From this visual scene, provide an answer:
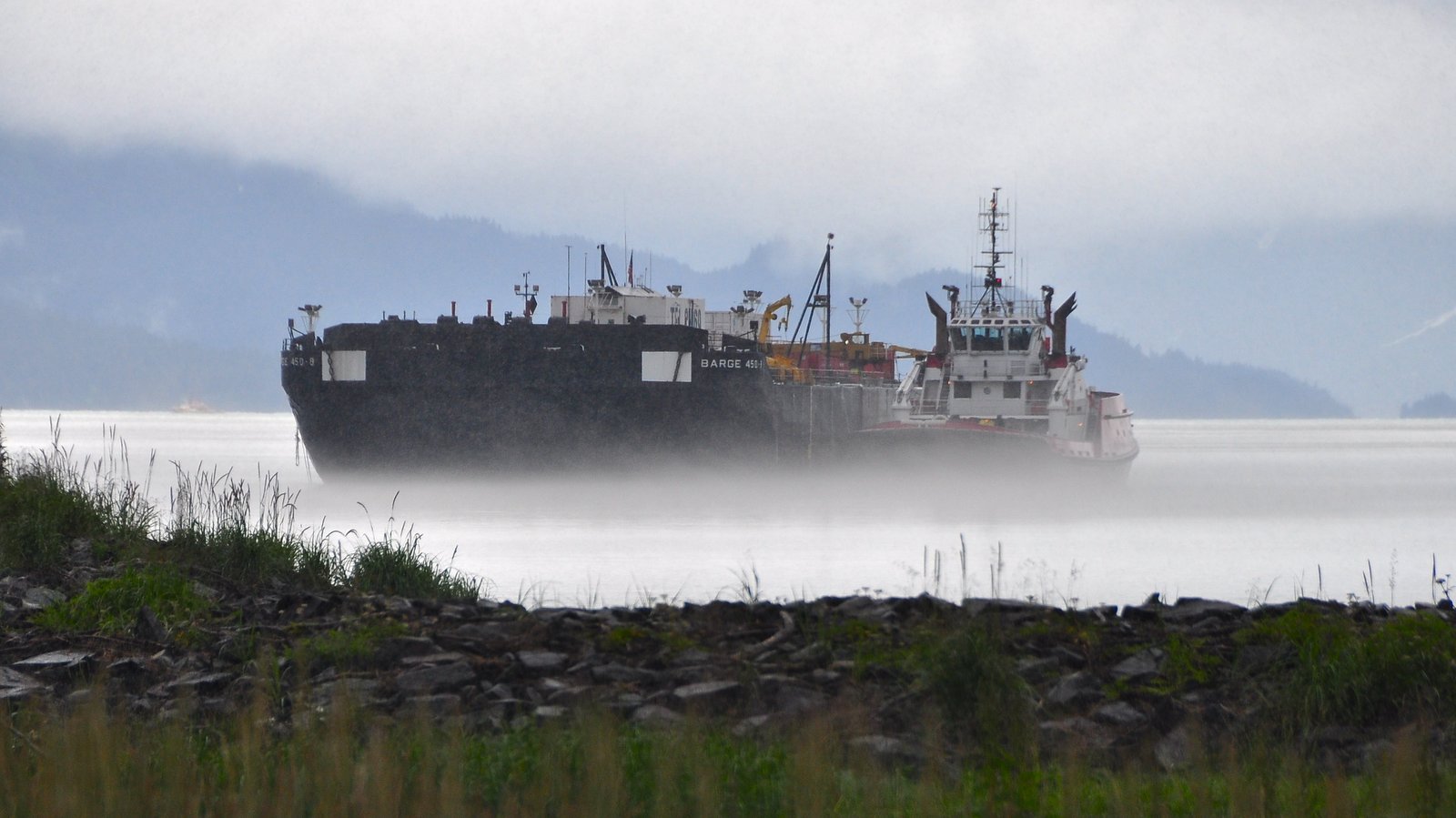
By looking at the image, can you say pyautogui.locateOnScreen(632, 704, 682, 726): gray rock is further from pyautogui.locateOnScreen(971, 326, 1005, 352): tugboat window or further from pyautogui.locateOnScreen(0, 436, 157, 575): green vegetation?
pyautogui.locateOnScreen(971, 326, 1005, 352): tugboat window

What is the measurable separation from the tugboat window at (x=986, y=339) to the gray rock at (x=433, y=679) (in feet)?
115

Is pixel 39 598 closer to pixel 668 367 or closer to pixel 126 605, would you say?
pixel 126 605

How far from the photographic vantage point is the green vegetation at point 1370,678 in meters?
6.21

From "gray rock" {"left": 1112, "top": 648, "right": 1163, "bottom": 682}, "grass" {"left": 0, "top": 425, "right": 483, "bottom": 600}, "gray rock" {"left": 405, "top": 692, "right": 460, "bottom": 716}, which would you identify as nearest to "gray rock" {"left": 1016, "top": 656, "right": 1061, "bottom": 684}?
"gray rock" {"left": 1112, "top": 648, "right": 1163, "bottom": 682}

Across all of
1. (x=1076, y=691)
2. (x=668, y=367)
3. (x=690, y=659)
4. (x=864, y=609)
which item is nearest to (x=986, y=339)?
(x=668, y=367)

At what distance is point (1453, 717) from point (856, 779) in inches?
122

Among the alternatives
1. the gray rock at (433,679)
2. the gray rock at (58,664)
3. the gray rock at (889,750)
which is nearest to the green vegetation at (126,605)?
the gray rock at (58,664)

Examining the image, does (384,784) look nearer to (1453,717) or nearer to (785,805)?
(785,805)

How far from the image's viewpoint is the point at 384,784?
4336 millimetres

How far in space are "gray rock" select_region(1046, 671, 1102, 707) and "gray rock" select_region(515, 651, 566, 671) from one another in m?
2.54

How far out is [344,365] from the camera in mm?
38625

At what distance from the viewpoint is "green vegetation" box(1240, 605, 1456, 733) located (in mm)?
6207

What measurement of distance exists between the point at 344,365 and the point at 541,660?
33.4 m

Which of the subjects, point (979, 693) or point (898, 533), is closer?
point (979, 693)
